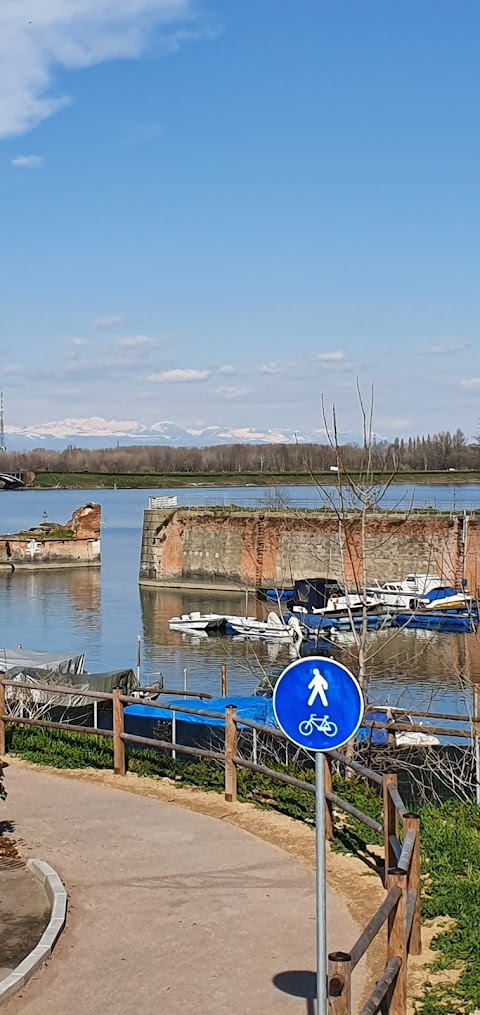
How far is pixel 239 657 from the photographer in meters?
41.7

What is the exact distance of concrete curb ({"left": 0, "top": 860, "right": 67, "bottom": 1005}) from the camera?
267 inches

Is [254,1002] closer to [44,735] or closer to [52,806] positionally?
[52,806]

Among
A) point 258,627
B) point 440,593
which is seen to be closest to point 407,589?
point 440,593

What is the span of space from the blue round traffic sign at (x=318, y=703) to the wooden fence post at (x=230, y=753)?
18.9 ft

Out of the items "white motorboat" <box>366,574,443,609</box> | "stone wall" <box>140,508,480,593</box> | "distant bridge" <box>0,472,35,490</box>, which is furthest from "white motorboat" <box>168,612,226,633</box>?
"distant bridge" <box>0,472,35,490</box>

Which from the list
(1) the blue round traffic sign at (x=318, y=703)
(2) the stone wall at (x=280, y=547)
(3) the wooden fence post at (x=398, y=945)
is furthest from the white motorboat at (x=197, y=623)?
(1) the blue round traffic sign at (x=318, y=703)

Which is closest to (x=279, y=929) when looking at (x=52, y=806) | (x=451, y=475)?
(x=52, y=806)

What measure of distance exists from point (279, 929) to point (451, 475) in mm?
152007

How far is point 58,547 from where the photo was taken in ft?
Answer: 240

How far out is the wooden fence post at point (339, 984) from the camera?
16.3ft

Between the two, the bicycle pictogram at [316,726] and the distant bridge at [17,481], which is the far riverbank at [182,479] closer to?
the distant bridge at [17,481]

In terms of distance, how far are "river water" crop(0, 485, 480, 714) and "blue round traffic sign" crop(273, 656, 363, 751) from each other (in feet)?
50.2

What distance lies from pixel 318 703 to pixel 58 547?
227 ft

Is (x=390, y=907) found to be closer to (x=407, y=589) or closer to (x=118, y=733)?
(x=118, y=733)
